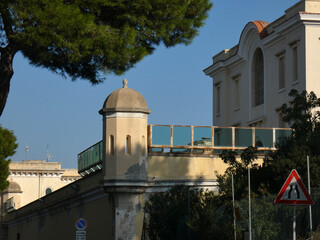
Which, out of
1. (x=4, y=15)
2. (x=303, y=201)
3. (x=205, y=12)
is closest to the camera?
(x=303, y=201)

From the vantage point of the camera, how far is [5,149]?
47000 millimetres

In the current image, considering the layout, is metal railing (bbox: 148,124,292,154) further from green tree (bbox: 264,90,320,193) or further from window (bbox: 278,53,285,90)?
window (bbox: 278,53,285,90)

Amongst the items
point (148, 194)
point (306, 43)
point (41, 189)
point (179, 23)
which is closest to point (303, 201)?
point (179, 23)

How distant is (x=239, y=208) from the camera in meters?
22.1

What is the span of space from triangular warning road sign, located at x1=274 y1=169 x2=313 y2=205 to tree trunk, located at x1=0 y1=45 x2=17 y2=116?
28.4 ft

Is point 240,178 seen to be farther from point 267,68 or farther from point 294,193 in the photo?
point 267,68

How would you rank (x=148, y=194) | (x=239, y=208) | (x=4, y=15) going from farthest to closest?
(x=148, y=194) → (x=239, y=208) → (x=4, y=15)

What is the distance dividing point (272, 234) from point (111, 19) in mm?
7479

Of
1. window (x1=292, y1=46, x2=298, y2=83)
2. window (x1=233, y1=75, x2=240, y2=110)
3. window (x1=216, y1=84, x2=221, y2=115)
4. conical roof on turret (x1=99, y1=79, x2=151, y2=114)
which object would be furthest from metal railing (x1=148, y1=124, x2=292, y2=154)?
window (x1=216, y1=84, x2=221, y2=115)

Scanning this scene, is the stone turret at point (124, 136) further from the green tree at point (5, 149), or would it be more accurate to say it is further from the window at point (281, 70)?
the green tree at point (5, 149)

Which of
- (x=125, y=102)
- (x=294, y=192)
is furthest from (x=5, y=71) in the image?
(x=294, y=192)

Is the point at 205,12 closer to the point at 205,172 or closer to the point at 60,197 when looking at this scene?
the point at 205,172

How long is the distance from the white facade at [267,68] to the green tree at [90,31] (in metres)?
11.7

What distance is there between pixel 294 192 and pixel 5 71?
9.13m
